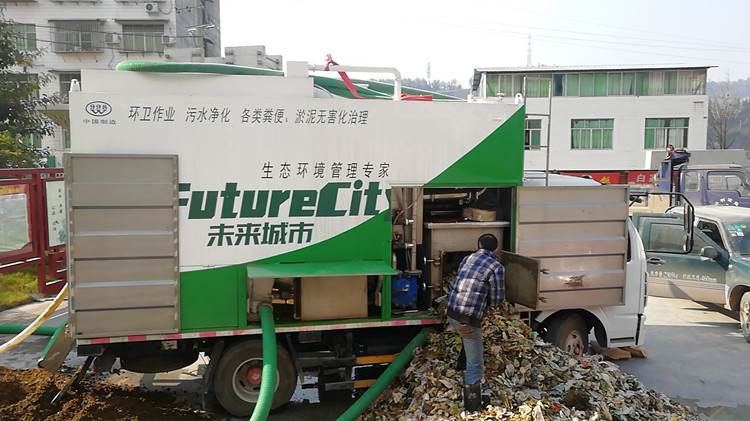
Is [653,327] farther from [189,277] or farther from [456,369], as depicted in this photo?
[189,277]

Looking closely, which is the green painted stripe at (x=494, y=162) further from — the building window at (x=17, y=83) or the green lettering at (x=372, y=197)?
the building window at (x=17, y=83)

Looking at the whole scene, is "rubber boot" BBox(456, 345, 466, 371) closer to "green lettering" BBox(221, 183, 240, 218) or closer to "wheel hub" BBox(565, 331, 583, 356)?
"wheel hub" BBox(565, 331, 583, 356)

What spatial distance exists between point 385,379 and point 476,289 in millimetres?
1314

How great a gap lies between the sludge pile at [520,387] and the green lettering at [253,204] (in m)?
2.13

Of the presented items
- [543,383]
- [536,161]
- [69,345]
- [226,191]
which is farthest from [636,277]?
[536,161]

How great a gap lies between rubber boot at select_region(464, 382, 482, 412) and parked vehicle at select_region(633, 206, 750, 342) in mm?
5848

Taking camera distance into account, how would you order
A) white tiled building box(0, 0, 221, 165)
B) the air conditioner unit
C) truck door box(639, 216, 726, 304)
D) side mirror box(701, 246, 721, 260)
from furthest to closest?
the air conditioner unit
white tiled building box(0, 0, 221, 165)
truck door box(639, 216, 726, 304)
side mirror box(701, 246, 721, 260)

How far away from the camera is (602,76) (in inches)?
1362

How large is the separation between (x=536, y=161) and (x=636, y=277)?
27.7 metres

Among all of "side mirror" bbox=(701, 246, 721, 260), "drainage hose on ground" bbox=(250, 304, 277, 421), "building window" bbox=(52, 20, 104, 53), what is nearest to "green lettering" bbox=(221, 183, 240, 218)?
"drainage hose on ground" bbox=(250, 304, 277, 421)

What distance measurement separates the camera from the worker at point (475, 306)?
4910 millimetres

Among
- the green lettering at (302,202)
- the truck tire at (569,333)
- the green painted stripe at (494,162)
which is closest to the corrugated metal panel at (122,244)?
the green lettering at (302,202)

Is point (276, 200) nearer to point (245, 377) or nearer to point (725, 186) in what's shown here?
point (245, 377)

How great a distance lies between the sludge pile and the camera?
4.82 metres
